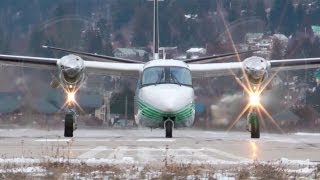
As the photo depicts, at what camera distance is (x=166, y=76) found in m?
25.2

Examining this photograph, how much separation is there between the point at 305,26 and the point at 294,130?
84.4 metres

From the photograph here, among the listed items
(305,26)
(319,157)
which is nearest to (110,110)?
(319,157)

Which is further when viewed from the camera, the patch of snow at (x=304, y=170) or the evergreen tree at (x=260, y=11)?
the evergreen tree at (x=260, y=11)

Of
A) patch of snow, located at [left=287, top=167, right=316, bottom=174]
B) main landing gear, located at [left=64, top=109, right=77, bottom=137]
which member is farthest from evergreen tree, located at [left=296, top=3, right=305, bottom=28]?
patch of snow, located at [left=287, top=167, right=316, bottom=174]

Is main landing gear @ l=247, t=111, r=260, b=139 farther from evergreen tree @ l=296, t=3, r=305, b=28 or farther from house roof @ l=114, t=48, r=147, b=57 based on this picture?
evergreen tree @ l=296, t=3, r=305, b=28

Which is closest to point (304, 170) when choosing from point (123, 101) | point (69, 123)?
point (69, 123)

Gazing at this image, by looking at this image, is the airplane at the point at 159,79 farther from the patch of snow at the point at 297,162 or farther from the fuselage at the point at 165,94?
the patch of snow at the point at 297,162

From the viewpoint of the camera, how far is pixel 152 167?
483 inches

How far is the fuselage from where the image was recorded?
939 inches

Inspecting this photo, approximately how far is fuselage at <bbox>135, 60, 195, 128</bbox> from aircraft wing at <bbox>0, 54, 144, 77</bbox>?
1.85 m

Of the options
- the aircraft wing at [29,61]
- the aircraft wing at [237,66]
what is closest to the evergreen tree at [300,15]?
the aircraft wing at [237,66]

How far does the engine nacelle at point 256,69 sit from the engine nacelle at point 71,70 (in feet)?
19.7

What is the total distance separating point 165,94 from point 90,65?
185 inches

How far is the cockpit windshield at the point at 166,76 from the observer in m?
25.1
